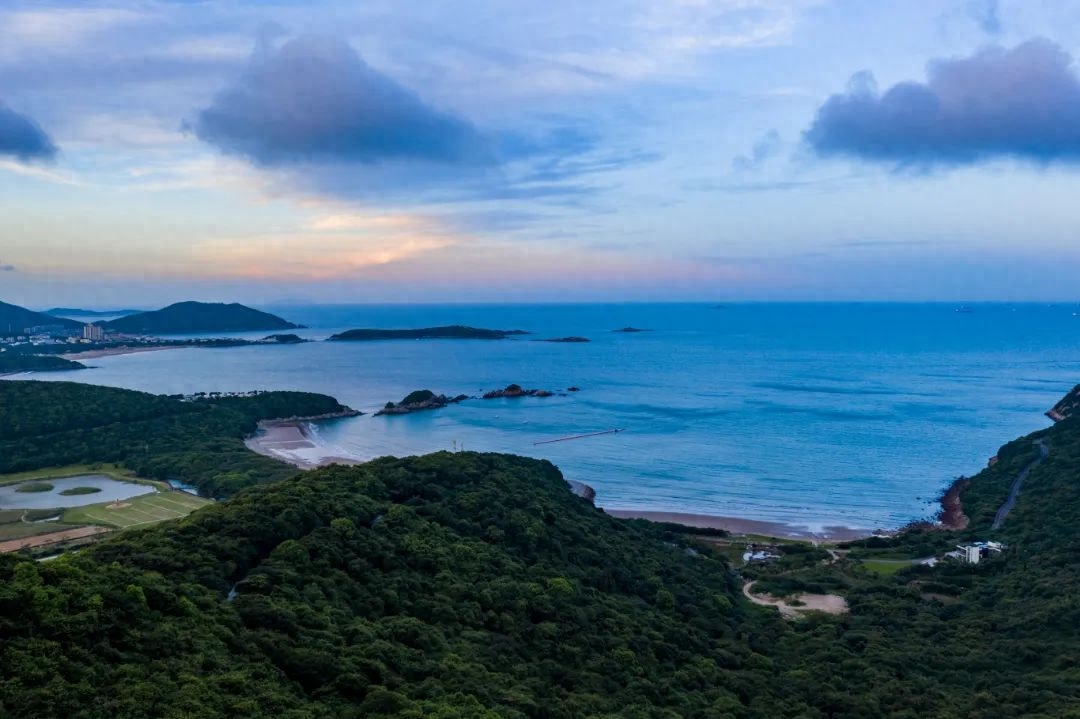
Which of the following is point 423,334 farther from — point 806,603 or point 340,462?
point 806,603

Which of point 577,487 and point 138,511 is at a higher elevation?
point 138,511

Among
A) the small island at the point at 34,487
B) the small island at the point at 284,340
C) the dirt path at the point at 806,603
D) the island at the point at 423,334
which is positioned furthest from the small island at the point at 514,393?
the small island at the point at 284,340

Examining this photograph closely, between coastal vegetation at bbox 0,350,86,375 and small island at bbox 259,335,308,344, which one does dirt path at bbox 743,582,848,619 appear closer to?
coastal vegetation at bbox 0,350,86,375

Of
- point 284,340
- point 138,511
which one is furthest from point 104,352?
point 138,511

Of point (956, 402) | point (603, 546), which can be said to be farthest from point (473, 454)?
point (956, 402)

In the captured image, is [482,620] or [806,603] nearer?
[482,620]

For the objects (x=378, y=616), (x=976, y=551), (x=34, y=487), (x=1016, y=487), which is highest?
(x=378, y=616)
